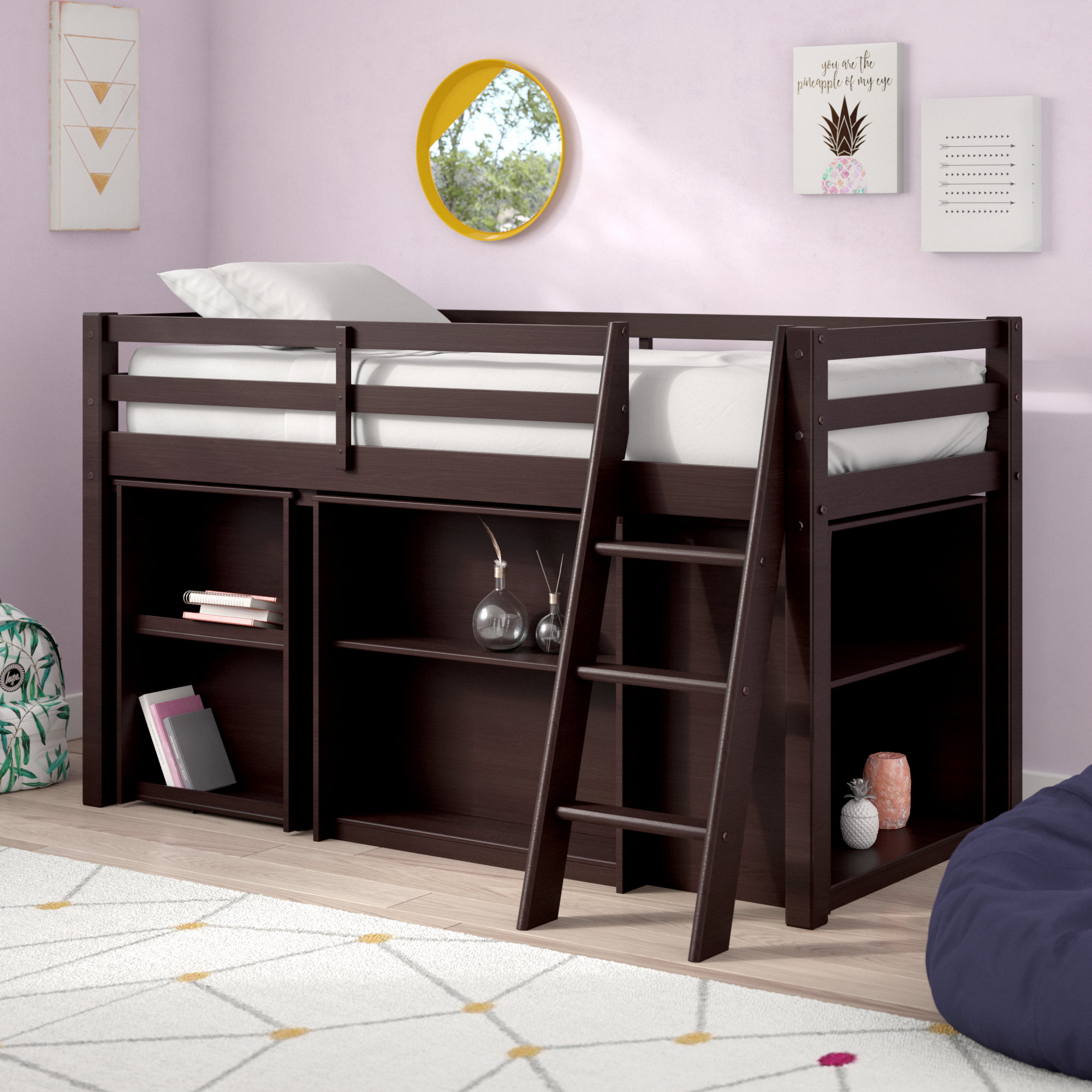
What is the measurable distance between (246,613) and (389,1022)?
1304 millimetres

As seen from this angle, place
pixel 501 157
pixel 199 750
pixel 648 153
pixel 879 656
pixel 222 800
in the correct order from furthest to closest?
pixel 501 157
pixel 648 153
pixel 199 750
pixel 222 800
pixel 879 656

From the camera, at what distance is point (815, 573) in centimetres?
270

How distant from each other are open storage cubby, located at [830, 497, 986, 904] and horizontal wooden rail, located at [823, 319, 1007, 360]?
307mm

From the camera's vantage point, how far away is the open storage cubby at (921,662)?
10.4 feet

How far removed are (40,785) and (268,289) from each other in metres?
1.26

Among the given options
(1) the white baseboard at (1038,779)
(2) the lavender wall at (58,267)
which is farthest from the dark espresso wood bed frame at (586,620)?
(2) the lavender wall at (58,267)

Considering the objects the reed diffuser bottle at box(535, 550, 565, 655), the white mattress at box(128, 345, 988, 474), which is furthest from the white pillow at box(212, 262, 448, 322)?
the reed diffuser bottle at box(535, 550, 565, 655)

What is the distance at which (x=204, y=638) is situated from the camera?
11.3 feet

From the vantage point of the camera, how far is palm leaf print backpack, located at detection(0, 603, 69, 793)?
3.69m

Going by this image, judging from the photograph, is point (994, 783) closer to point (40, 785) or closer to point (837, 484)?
point (837, 484)

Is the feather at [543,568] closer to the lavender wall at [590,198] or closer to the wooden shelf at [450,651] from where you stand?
the wooden shelf at [450,651]

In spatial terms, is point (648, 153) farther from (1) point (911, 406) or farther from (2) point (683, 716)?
(2) point (683, 716)

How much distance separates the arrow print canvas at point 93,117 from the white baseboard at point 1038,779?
2.63 metres

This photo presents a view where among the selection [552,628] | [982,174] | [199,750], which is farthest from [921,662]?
[199,750]
